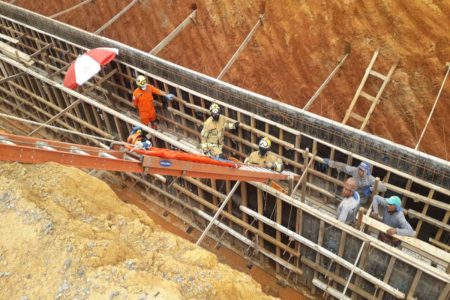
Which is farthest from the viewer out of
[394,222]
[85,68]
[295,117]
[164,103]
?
[164,103]

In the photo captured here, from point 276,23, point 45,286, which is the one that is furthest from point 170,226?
point 276,23

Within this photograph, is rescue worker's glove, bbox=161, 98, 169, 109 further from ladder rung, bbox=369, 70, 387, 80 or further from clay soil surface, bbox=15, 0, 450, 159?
ladder rung, bbox=369, 70, 387, 80

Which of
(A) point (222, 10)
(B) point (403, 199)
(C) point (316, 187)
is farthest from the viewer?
(A) point (222, 10)

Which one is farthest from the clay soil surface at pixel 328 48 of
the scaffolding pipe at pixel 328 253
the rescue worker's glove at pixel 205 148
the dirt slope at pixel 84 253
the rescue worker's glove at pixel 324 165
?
the dirt slope at pixel 84 253

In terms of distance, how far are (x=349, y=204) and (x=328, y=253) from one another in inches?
34.6

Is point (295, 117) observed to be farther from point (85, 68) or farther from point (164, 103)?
point (85, 68)

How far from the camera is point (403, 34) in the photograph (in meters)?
9.42

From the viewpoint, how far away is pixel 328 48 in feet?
34.1

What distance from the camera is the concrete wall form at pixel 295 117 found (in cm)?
705

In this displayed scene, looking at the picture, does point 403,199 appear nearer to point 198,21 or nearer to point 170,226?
point 170,226

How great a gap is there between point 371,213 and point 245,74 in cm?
599

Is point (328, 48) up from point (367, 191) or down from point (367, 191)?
up

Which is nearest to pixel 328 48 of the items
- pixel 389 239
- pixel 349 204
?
pixel 349 204

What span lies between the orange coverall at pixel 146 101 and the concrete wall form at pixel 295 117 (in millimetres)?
562
